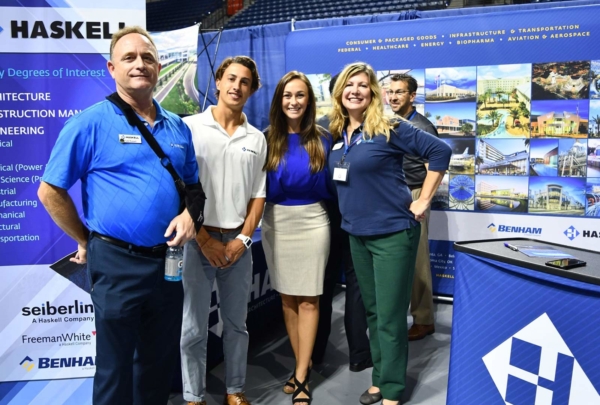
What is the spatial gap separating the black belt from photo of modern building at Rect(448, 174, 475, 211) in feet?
8.65

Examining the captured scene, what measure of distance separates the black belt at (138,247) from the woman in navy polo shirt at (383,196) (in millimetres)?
857

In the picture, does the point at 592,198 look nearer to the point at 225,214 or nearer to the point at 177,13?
the point at 225,214

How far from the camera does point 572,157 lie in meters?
3.31

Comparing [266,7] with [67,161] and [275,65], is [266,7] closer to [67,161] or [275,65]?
[275,65]

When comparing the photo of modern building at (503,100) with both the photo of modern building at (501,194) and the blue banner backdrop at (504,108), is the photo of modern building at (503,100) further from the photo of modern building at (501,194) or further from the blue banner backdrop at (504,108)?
the photo of modern building at (501,194)

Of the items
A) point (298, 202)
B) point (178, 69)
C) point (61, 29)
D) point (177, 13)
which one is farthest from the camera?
point (177, 13)

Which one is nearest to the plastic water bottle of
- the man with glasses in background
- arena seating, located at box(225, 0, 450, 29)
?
the man with glasses in background

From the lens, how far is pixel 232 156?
1997mm

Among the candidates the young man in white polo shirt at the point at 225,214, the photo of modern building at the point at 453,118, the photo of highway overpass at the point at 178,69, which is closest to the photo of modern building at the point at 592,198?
the photo of modern building at the point at 453,118

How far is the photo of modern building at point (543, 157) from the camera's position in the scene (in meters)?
3.36

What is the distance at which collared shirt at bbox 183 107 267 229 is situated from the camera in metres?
1.97

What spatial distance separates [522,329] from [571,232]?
212 centimetres

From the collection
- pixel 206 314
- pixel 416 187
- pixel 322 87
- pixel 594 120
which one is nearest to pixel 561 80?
pixel 594 120

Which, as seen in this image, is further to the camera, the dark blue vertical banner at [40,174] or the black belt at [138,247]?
the dark blue vertical banner at [40,174]
